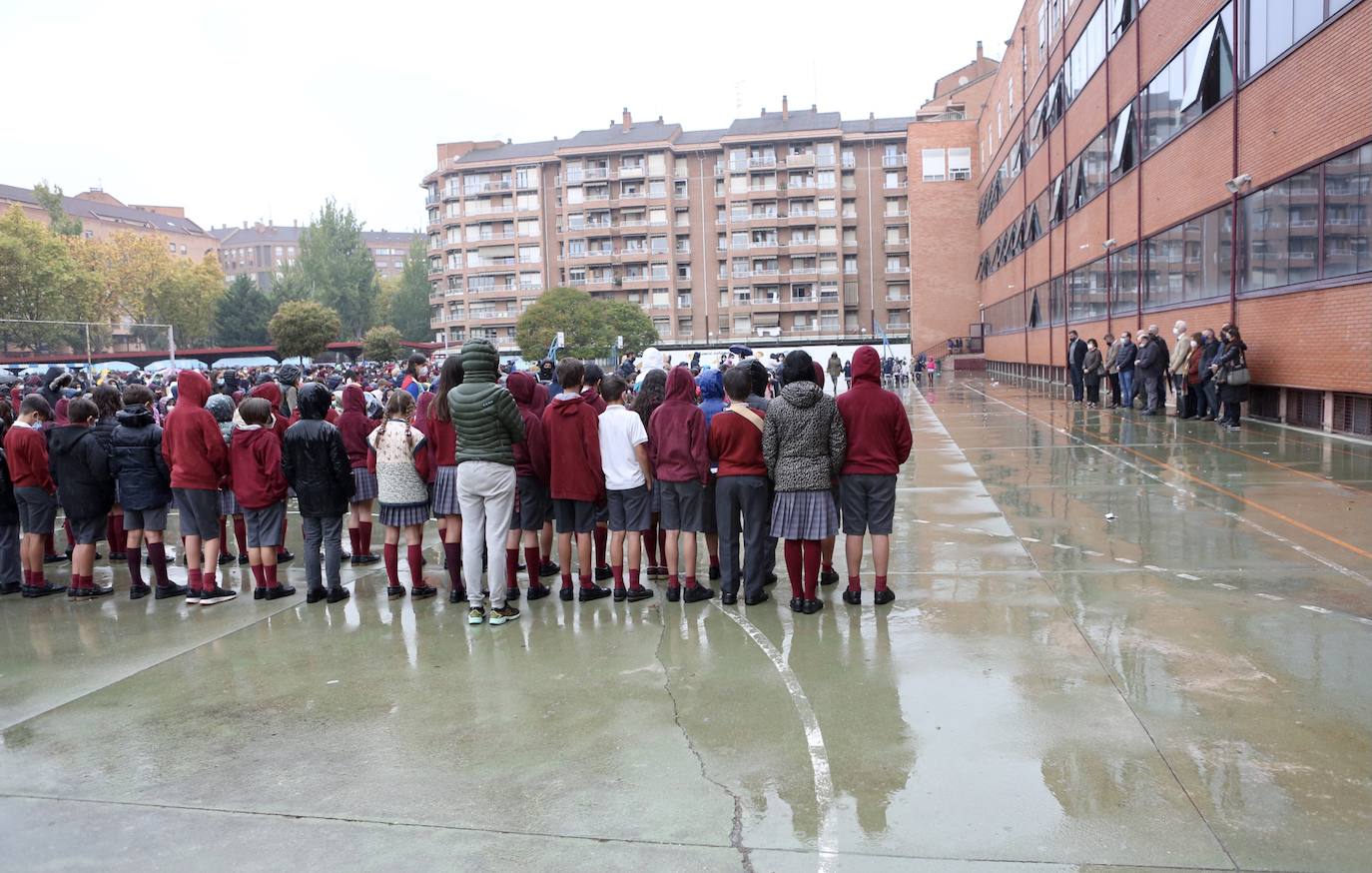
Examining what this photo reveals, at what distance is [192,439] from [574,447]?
3165 millimetres

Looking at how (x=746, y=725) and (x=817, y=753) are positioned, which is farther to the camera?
(x=746, y=725)

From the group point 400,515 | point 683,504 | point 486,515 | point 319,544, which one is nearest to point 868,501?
point 683,504

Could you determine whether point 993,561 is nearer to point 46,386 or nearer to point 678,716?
point 678,716

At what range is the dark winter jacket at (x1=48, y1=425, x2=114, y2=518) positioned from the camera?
8250 mm

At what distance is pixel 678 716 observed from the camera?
16.7 ft

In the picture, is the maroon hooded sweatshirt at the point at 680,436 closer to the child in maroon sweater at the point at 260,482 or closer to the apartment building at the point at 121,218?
the child in maroon sweater at the point at 260,482

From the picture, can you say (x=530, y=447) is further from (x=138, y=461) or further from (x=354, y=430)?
(x=138, y=461)

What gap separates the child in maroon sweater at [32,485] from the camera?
27.1ft

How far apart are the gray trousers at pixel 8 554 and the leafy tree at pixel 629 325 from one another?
2062 inches

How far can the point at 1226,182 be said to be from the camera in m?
17.6

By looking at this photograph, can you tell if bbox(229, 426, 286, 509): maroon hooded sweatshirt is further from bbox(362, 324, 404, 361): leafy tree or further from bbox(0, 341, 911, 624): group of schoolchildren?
bbox(362, 324, 404, 361): leafy tree

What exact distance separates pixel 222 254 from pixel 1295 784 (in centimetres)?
18711

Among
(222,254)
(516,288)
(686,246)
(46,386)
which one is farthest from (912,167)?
(222,254)

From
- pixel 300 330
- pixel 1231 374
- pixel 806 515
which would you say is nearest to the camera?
pixel 806 515
